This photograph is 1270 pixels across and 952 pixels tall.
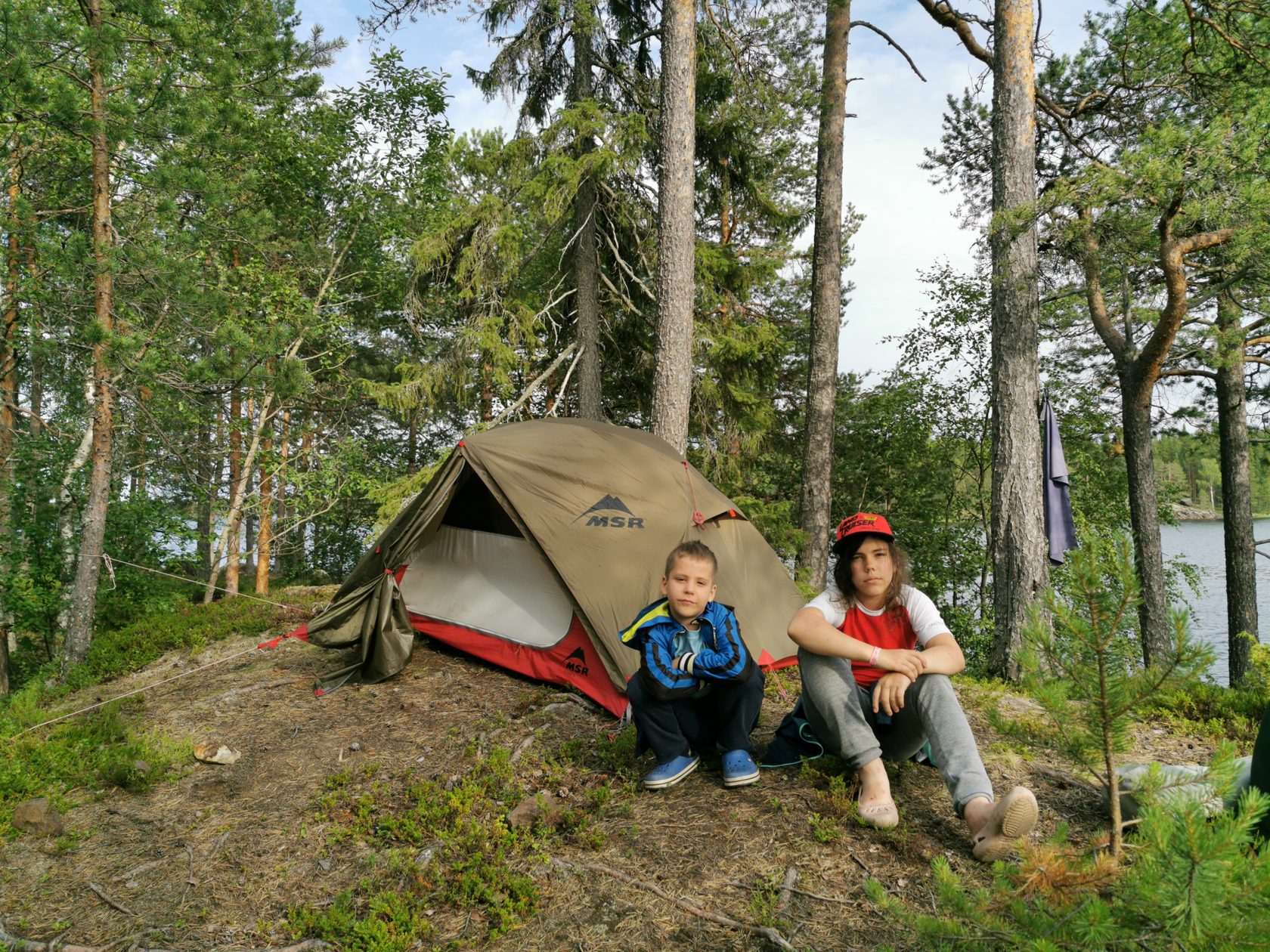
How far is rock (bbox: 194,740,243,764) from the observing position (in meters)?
3.88

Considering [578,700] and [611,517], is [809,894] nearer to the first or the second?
[578,700]

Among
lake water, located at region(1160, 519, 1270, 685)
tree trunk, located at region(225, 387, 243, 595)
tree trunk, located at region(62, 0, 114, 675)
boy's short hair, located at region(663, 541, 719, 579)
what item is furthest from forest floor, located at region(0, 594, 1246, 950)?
tree trunk, located at region(225, 387, 243, 595)

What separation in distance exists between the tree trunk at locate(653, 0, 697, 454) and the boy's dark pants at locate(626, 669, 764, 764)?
423cm

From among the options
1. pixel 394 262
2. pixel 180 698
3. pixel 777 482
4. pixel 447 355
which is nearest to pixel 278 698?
pixel 180 698

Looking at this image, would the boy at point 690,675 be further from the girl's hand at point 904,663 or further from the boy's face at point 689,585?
the girl's hand at point 904,663

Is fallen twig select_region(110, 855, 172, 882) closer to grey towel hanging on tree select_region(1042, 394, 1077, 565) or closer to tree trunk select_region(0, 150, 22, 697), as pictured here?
grey towel hanging on tree select_region(1042, 394, 1077, 565)

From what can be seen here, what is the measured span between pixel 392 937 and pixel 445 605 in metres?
3.24

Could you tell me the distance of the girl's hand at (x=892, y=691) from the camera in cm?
263

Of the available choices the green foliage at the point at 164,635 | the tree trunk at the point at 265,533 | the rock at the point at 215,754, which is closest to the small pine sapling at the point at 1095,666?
the rock at the point at 215,754

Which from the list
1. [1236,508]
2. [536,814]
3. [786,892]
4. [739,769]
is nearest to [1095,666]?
[786,892]

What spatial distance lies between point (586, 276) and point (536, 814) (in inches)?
291

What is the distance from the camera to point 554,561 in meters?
4.54

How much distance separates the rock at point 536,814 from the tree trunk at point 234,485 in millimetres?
7686

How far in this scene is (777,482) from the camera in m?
15.0
